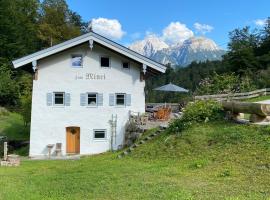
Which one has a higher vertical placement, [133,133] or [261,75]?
[261,75]

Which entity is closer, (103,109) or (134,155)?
(134,155)

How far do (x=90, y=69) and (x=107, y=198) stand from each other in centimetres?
1784

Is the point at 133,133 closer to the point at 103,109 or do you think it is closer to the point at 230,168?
the point at 103,109

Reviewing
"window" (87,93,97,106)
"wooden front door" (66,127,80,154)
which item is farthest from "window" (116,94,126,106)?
"wooden front door" (66,127,80,154)

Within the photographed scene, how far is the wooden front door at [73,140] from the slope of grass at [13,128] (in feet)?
33.6

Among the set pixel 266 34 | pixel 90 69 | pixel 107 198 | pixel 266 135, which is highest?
pixel 266 34

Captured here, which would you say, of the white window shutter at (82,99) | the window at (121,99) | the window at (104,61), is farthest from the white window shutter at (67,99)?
the window at (121,99)

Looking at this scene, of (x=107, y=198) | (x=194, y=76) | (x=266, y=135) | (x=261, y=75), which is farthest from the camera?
(x=194, y=76)

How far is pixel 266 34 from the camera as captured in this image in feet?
211

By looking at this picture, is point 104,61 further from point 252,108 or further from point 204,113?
point 252,108

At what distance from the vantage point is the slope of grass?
122ft

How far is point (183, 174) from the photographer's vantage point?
1224 centimetres

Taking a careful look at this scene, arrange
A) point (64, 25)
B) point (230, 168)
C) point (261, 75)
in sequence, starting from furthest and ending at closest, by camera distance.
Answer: point (64, 25), point (261, 75), point (230, 168)

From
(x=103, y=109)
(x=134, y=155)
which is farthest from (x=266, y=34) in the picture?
(x=134, y=155)
